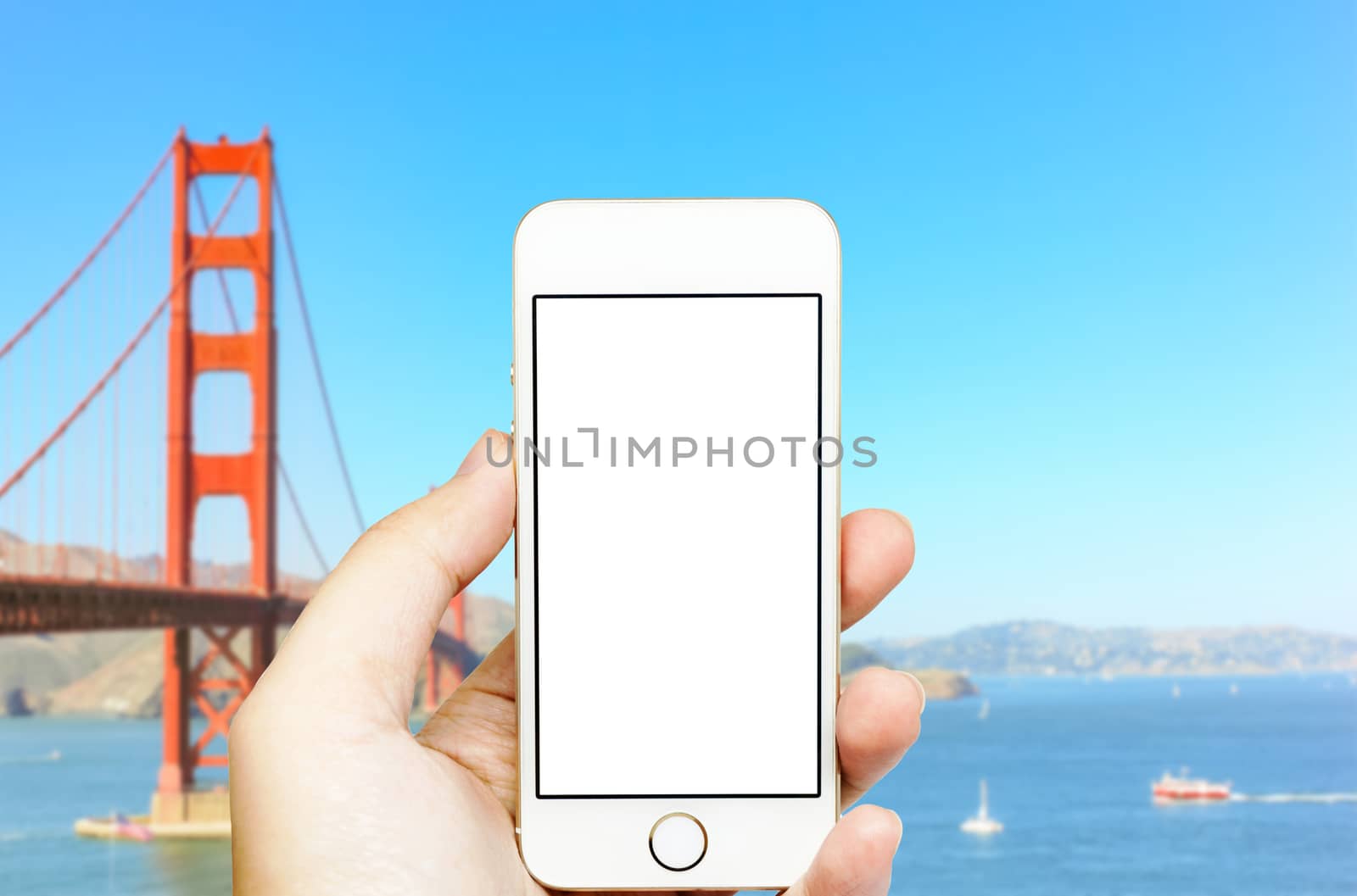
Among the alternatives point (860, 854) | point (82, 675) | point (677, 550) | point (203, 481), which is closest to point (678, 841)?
point (860, 854)

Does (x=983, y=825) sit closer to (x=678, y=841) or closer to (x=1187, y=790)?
(x=1187, y=790)

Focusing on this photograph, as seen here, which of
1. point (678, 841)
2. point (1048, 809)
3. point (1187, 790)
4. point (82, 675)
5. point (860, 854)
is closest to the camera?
point (860, 854)

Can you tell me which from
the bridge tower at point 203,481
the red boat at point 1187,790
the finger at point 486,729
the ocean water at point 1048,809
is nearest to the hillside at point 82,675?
the ocean water at point 1048,809

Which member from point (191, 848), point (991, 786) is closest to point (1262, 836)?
point (991, 786)

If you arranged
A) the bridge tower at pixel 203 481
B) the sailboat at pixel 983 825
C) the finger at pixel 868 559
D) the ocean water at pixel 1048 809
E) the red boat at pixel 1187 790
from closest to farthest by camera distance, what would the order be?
1. the finger at pixel 868 559
2. the bridge tower at pixel 203 481
3. the ocean water at pixel 1048 809
4. the sailboat at pixel 983 825
5. the red boat at pixel 1187 790

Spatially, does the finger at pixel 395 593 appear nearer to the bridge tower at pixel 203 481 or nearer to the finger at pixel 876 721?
the finger at pixel 876 721

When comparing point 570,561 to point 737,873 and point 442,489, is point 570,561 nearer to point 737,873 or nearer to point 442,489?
point 442,489

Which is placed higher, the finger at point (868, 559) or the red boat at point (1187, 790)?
the finger at point (868, 559)

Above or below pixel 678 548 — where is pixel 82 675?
below

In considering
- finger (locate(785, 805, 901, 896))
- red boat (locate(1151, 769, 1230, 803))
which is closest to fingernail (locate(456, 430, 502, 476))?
finger (locate(785, 805, 901, 896))

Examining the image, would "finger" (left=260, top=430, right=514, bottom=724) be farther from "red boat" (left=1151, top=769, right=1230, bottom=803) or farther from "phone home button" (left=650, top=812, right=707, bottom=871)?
"red boat" (left=1151, top=769, right=1230, bottom=803)
